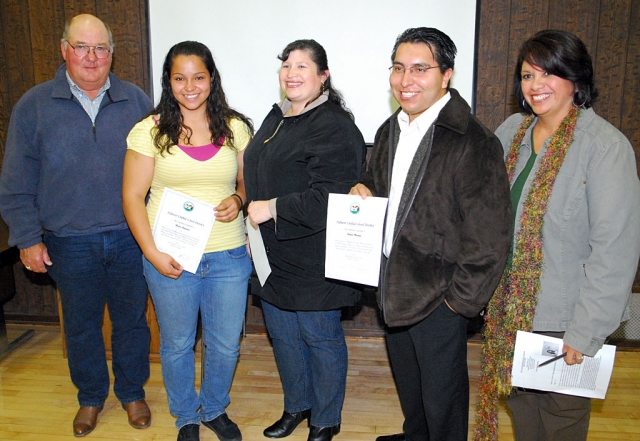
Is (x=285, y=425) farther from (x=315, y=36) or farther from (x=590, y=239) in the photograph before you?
(x=315, y=36)

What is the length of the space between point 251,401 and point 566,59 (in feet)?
7.20

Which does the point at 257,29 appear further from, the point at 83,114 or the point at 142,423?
the point at 142,423

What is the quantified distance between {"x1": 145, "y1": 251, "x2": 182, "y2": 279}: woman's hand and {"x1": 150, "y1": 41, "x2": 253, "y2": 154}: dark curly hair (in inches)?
16.5

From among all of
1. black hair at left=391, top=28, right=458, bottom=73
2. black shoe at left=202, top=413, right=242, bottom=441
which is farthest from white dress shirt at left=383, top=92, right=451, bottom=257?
black shoe at left=202, top=413, right=242, bottom=441

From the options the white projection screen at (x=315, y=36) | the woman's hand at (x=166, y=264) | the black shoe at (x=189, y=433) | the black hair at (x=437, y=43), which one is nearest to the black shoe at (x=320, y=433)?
the black shoe at (x=189, y=433)

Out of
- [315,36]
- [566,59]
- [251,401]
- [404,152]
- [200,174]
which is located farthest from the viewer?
[315,36]

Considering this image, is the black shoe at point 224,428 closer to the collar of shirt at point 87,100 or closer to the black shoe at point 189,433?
the black shoe at point 189,433

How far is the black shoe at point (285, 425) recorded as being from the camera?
8.49 feet

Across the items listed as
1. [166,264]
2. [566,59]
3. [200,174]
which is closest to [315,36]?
[200,174]

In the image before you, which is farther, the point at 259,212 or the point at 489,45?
the point at 489,45

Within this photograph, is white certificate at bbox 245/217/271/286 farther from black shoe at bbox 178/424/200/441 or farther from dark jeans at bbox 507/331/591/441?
dark jeans at bbox 507/331/591/441

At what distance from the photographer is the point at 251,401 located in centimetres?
292

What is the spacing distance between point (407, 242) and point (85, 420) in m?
1.83

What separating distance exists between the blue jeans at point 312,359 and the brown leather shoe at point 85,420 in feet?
3.07
